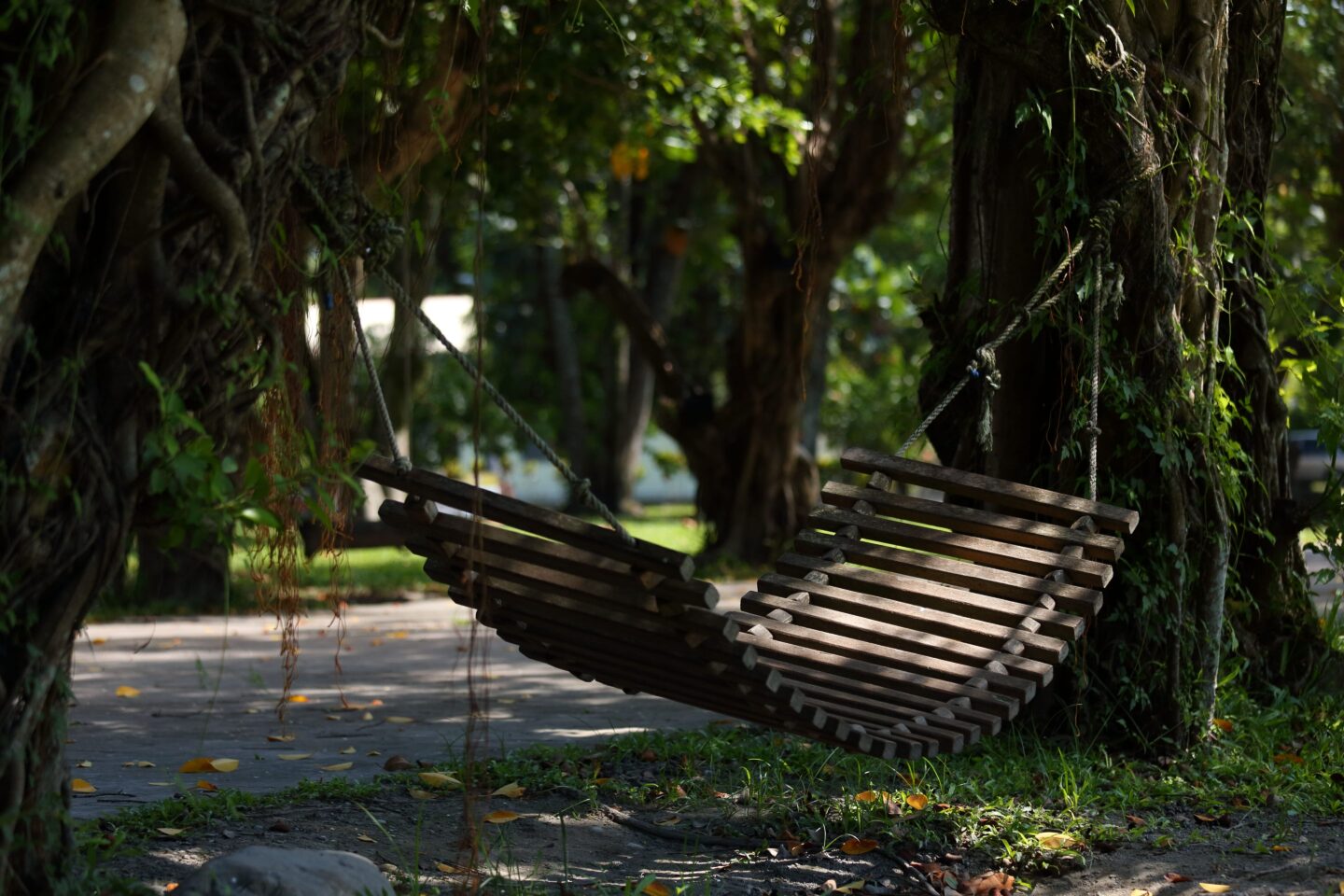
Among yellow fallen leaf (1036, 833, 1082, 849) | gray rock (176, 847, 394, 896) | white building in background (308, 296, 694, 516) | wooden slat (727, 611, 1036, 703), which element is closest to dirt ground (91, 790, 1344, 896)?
yellow fallen leaf (1036, 833, 1082, 849)

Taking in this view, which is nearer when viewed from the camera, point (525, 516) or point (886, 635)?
point (525, 516)

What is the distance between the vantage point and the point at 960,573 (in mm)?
4348

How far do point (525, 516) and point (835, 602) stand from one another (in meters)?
1.34

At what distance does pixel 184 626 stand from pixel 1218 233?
21.4 feet

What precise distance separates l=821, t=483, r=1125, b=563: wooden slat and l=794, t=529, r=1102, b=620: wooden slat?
114mm

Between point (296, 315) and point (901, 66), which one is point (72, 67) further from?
point (901, 66)

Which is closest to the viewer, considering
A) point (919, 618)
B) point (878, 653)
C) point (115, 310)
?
point (115, 310)

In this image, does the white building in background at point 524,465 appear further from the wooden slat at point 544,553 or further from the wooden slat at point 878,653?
the wooden slat at point 544,553

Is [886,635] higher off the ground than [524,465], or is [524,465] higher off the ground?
[524,465]

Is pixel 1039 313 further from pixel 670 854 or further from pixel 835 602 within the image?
pixel 670 854

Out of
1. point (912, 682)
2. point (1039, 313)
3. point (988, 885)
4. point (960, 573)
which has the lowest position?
point (988, 885)

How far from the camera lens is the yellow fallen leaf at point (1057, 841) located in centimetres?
374

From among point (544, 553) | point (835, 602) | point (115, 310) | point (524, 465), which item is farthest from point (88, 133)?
point (524, 465)

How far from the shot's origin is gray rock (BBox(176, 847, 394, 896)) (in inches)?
110
